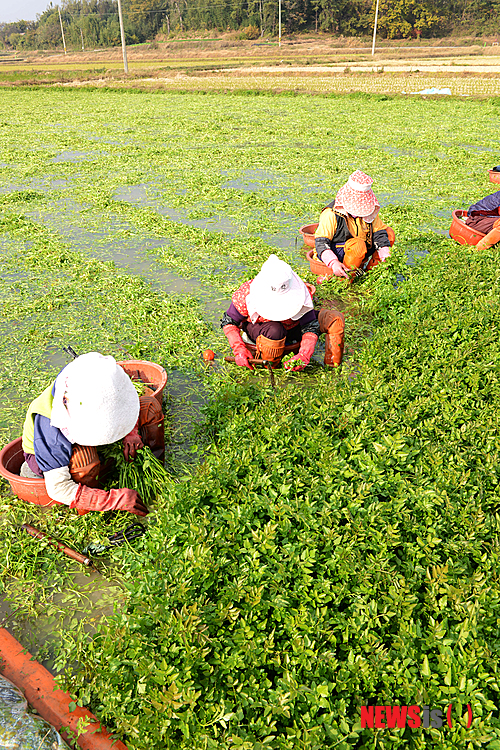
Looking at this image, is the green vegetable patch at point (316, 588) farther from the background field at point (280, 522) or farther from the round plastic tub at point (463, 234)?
the round plastic tub at point (463, 234)

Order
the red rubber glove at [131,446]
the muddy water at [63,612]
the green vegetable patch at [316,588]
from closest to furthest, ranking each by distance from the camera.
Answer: the green vegetable patch at [316,588] < the muddy water at [63,612] < the red rubber glove at [131,446]

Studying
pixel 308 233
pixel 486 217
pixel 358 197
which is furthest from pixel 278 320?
pixel 486 217

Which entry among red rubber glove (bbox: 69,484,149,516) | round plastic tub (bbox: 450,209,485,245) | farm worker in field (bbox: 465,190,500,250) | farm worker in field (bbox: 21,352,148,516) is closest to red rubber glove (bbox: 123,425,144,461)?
farm worker in field (bbox: 21,352,148,516)

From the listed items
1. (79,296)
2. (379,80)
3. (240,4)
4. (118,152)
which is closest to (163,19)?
(240,4)

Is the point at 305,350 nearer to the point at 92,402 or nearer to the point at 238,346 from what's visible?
the point at 238,346

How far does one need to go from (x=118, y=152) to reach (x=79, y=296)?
1044 cm

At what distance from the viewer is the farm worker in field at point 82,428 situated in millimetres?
2729

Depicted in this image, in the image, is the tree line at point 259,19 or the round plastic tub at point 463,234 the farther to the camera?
the tree line at point 259,19

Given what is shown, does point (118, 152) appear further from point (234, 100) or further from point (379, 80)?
point (379, 80)

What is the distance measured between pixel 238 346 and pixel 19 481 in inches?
85.0

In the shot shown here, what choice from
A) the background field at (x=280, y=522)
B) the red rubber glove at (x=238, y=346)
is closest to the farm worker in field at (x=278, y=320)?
the red rubber glove at (x=238, y=346)

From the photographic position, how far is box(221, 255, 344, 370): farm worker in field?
4141 mm

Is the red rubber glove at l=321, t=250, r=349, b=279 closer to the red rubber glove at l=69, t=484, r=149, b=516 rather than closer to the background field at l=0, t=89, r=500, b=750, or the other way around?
the background field at l=0, t=89, r=500, b=750

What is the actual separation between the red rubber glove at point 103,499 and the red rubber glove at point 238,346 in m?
1.80
